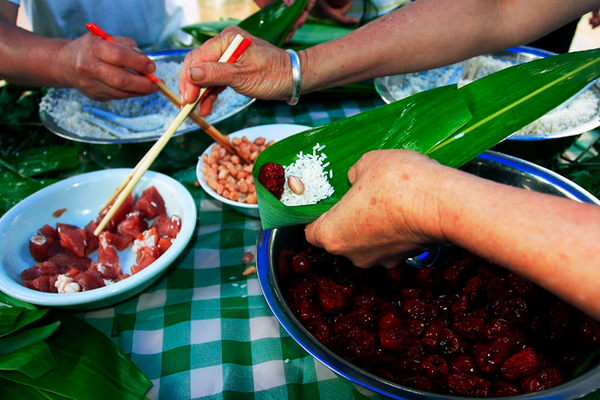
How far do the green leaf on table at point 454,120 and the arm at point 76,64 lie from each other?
0.92 m

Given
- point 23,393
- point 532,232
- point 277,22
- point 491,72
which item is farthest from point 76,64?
point 491,72

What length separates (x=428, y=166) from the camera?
1.01m

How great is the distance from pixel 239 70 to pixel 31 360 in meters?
1.28

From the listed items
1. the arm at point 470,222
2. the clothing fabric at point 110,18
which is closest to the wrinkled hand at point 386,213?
the arm at point 470,222

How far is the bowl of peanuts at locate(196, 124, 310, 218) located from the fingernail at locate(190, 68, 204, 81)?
0.53 meters

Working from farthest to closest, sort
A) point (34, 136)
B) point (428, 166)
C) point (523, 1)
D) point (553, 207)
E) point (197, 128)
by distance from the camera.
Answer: point (34, 136), point (197, 128), point (523, 1), point (428, 166), point (553, 207)

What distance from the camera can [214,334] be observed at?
1.54 meters

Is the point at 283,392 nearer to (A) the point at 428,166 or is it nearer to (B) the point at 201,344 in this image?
(B) the point at 201,344

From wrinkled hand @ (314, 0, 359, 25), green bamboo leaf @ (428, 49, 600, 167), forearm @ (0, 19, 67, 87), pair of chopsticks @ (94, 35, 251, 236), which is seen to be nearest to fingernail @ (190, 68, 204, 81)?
pair of chopsticks @ (94, 35, 251, 236)

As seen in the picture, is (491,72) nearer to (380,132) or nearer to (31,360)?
(380,132)

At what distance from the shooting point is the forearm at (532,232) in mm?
782

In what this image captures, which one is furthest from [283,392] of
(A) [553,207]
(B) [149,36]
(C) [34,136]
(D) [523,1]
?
(B) [149,36]

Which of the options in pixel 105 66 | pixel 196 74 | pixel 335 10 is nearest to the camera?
pixel 196 74

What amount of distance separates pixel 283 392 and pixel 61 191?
4.75ft
